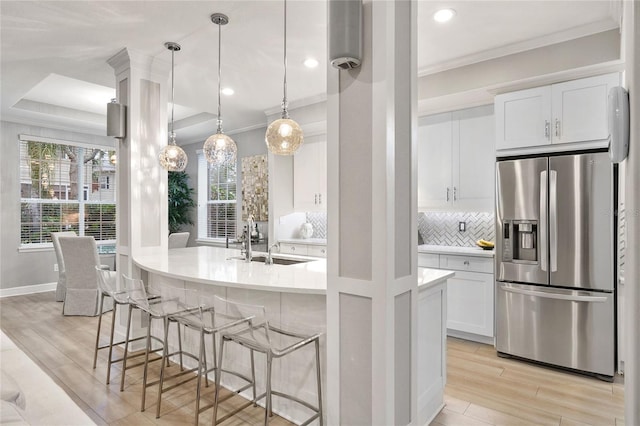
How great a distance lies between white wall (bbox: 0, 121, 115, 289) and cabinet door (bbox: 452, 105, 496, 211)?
→ 21.7 feet

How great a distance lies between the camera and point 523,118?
3422mm

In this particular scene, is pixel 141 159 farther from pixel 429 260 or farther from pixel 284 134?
pixel 429 260

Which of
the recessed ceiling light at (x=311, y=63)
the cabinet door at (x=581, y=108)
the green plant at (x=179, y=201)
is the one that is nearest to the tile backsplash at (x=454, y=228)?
the cabinet door at (x=581, y=108)

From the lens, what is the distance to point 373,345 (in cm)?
174

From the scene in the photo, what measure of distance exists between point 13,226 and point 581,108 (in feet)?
25.5

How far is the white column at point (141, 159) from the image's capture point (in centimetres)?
357

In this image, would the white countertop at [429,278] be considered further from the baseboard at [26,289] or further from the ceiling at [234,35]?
the baseboard at [26,289]

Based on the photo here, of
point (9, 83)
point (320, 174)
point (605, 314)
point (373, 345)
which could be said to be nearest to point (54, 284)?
point (9, 83)

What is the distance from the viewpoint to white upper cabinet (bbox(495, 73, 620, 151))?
10.0 ft

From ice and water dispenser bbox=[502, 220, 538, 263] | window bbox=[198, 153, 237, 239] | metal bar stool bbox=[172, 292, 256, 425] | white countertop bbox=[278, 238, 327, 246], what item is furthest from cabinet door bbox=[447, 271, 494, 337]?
window bbox=[198, 153, 237, 239]

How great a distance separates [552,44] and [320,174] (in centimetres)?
314

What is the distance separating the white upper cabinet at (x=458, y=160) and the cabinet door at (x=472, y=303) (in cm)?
78

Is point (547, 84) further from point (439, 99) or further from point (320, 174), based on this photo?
point (320, 174)

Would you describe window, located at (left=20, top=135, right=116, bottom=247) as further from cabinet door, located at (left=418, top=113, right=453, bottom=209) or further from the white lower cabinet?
the white lower cabinet
